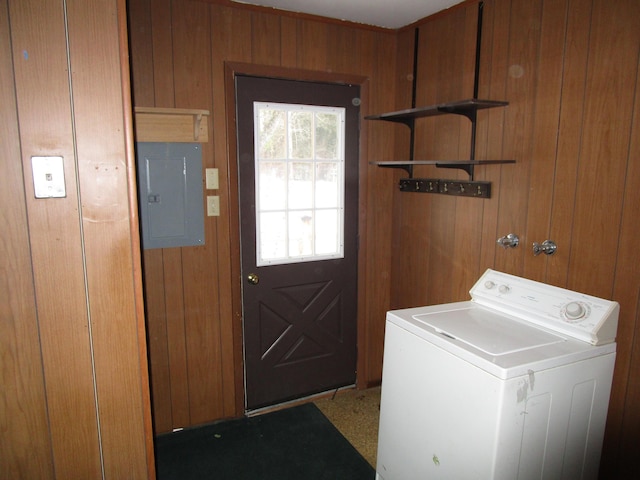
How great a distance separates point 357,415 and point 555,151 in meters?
1.87

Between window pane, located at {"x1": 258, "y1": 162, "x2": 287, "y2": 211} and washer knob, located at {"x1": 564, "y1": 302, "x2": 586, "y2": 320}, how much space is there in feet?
5.14

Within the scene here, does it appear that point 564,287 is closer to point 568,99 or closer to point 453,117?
point 568,99

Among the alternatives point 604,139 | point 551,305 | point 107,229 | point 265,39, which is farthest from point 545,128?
point 107,229

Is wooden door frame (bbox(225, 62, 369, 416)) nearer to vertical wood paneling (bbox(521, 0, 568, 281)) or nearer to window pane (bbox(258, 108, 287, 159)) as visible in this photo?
window pane (bbox(258, 108, 287, 159))

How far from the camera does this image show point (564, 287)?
1.84 meters

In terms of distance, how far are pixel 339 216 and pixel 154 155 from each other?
115 centimetres

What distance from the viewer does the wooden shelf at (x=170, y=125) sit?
2189 millimetres

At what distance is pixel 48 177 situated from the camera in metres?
1.30

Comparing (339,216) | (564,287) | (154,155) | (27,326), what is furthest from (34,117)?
(564,287)

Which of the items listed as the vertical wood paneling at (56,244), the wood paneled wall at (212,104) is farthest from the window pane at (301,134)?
the vertical wood paneling at (56,244)

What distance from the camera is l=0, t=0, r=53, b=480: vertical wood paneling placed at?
125 cm

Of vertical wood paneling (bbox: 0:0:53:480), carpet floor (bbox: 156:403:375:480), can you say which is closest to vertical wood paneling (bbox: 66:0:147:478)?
vertical wood paneling (bbox: 0:0:53:480)

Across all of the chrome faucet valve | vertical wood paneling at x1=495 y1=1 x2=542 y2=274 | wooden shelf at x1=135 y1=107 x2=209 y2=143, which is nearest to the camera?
vertical wood paneling at x1=495 y1=1 x2=542 y2=274

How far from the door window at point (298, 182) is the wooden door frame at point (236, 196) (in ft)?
0.43
